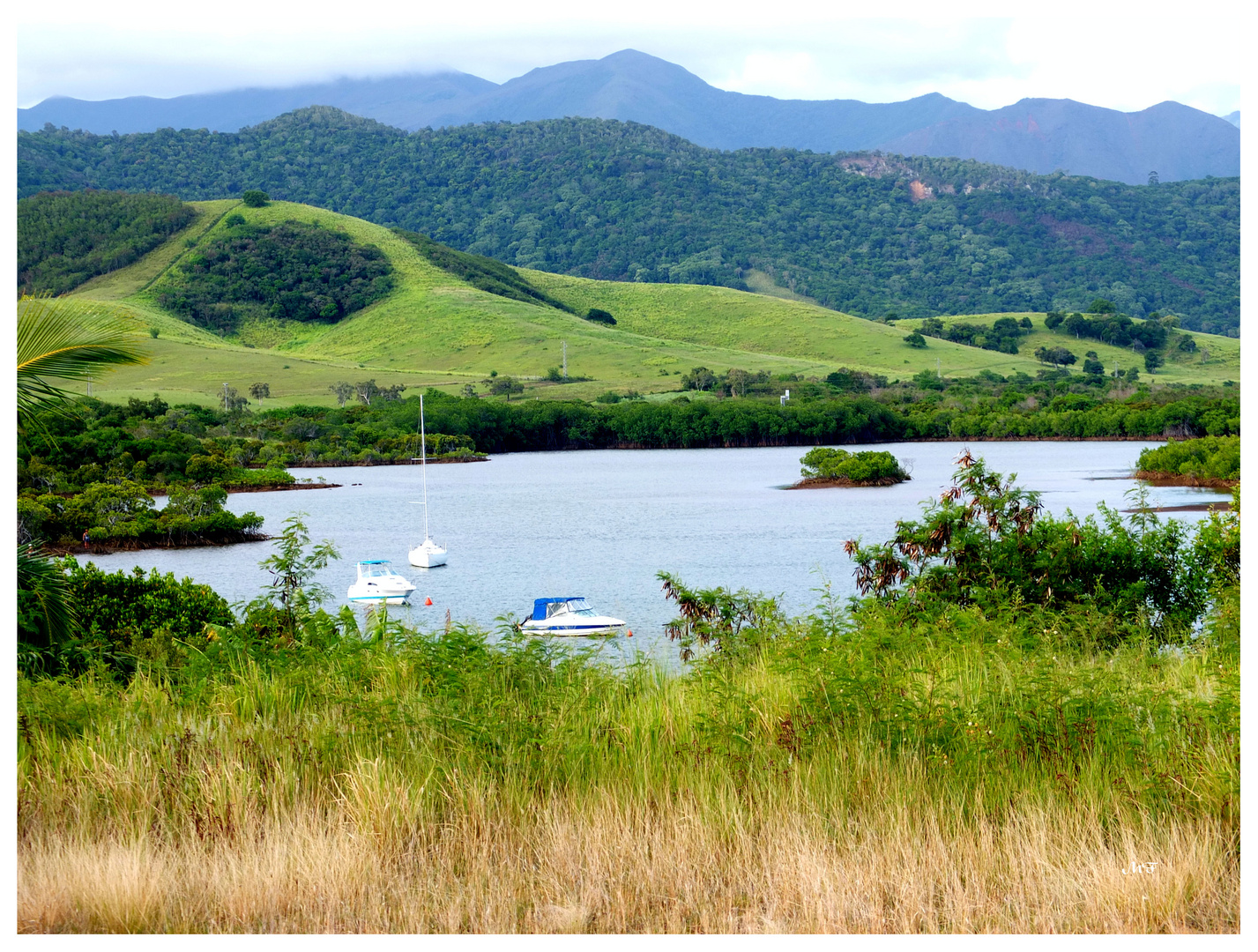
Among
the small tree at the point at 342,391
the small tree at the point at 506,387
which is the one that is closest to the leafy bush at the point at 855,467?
the small tree at the point at 506,387

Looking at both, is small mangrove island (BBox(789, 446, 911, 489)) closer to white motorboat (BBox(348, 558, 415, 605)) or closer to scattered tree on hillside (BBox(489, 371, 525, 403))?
white motorboat (BBox(348, 558, 415, 605))

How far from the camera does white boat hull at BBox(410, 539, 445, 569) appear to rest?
109 feet

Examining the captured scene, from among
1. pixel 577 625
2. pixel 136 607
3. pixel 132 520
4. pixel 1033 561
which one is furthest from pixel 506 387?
pixel 1033 561

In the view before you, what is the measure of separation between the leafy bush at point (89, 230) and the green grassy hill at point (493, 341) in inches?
90.4

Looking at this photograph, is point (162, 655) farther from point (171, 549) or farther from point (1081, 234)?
point (1081, 234)

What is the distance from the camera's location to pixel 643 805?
4.08 m

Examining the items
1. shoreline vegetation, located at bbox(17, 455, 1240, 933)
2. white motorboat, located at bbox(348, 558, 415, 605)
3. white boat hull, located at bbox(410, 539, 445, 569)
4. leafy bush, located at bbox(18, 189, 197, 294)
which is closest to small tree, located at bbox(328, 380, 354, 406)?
white boat hull, located at bbox(410, 539, 445, 569)

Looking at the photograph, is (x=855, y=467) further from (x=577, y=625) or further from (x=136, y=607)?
(x=136, y=607)

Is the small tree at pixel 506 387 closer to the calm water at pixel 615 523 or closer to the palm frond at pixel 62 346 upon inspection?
the calm water at pixel 615 523

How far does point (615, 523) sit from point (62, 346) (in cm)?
3846

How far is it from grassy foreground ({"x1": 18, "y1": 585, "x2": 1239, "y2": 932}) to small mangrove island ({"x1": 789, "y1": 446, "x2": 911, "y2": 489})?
156 ft

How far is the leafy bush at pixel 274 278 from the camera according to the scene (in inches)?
5709

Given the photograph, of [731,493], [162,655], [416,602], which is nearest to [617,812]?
[162,655]

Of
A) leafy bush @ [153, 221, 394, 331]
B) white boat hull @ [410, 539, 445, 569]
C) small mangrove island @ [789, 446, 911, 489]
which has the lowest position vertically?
white boat hull @ [410, 539, 445, 569]
